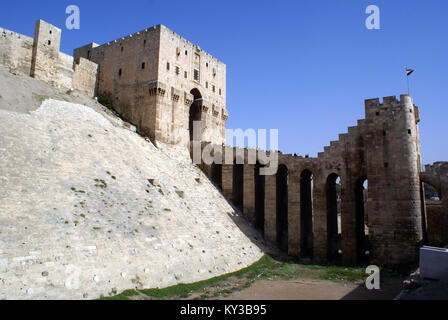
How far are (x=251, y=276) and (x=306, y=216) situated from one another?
1091 centimetres

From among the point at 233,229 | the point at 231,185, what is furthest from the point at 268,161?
the point at 233,229

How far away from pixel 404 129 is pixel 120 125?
22095mm

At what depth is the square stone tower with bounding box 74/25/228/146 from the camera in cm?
3098

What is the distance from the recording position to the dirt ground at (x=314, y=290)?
1582 cm

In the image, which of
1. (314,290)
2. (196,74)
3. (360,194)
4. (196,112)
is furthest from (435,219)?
(196,74)

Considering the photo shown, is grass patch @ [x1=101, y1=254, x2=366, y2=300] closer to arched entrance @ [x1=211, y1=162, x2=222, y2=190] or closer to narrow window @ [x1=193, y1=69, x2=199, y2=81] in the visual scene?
arched entrance @ [x1=211, y1=162, x2=222, y2=190]

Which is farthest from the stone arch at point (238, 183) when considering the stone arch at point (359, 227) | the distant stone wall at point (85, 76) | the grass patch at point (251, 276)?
the distant stone wall at point (85, 76)

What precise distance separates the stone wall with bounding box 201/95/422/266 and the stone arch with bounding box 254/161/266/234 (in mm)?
818

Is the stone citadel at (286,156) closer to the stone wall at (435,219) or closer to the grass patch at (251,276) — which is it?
the stone wall at (435,219)

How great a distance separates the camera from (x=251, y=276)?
63.9 feet

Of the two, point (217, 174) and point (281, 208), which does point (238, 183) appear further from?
point (281, 208)

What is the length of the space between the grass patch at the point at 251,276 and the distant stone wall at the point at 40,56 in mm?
22298
